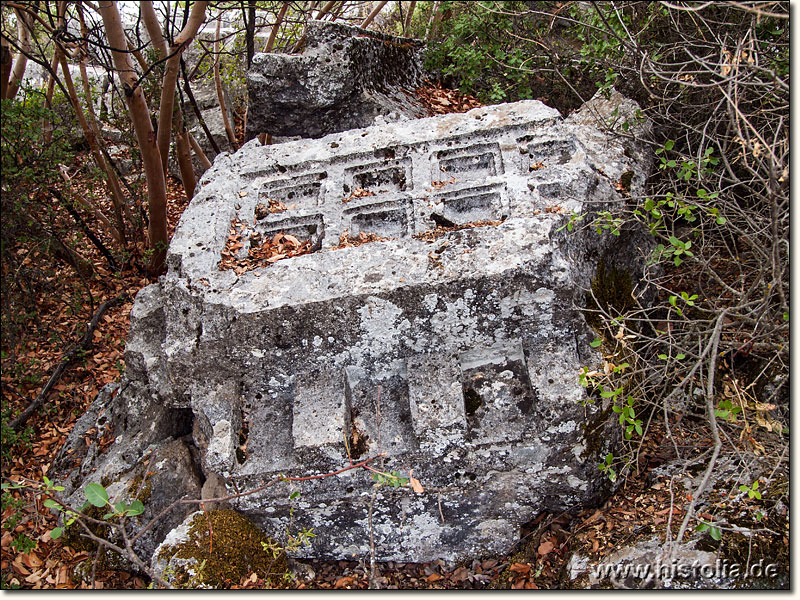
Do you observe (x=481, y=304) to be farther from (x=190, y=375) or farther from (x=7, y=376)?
(x=7, y=376)

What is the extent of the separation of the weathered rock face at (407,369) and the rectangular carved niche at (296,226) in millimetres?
52

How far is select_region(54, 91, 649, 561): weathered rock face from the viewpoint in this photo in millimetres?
3027

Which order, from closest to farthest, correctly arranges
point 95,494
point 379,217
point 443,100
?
point 95,494
point 379,217
point 443,100

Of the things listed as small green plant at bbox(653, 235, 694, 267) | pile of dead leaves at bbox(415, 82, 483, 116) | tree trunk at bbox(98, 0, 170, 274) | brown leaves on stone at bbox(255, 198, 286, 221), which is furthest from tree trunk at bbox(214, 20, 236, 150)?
small green plant at bbox(653, 235, 694, 267)

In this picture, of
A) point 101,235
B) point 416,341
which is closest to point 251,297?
point 416,341

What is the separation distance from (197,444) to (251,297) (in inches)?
40.1

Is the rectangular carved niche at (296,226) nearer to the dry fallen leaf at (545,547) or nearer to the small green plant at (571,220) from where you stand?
the small green plant at (571,220)

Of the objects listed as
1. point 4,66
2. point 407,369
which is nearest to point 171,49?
point 4,66

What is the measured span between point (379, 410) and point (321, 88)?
332cm

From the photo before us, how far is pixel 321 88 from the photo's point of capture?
530 centimetres

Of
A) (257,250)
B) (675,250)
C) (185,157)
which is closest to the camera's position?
(675,250)

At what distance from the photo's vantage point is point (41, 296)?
447 centimetres

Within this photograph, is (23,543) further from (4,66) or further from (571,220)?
(571,220)

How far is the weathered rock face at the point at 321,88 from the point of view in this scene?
525 centimetres
